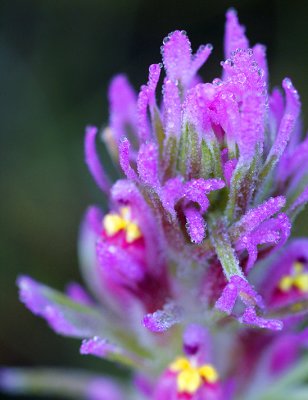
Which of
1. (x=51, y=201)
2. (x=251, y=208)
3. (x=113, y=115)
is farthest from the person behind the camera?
(x=51, y=201)

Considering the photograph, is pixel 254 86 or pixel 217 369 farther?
pixel 217 369

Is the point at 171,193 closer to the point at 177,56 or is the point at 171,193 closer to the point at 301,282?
the point at 177,56

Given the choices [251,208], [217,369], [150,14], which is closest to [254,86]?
[251,208]

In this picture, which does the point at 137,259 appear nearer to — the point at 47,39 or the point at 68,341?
the point at 68,341

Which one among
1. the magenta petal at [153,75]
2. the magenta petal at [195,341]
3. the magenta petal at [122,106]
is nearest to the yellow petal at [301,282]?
the magenta petal at [195,341]

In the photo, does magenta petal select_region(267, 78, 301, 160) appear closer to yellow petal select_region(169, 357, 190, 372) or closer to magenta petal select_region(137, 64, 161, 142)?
magenta petal select_region(137, 64, 161, 142)

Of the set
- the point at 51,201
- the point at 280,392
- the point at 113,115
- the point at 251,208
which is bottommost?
the point at 280,392
